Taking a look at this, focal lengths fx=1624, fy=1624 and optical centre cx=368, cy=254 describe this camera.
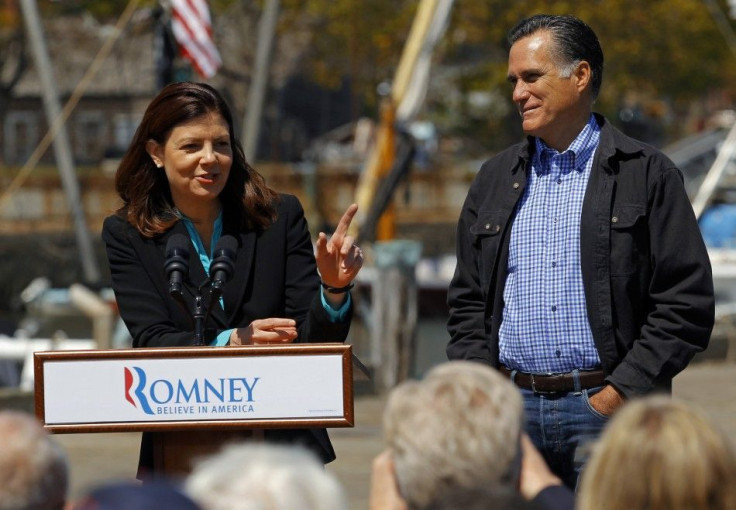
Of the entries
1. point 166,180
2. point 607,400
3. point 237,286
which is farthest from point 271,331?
point 607,400

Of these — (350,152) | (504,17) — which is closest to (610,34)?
(504,17)

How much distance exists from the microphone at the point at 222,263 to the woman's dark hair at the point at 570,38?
3.62 feet

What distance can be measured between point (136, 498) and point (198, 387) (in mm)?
1475

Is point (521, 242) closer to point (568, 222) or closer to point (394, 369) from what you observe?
point (568, 222)

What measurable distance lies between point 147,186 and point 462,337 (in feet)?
3.51

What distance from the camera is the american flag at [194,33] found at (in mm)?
17172

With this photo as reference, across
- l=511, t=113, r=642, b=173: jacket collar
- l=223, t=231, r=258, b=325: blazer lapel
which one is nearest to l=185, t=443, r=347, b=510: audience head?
l=223, t=231, r=258, b=325: blazer lapel

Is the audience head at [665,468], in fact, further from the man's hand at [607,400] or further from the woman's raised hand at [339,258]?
the man's hand at [607,400]

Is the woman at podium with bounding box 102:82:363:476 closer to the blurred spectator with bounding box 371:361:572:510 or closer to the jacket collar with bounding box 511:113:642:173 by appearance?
the jacket collar with bounding box 511:113:642:173

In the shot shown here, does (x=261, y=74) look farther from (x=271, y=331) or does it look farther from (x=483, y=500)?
(x=483, y=500)

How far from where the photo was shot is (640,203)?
4695 mm

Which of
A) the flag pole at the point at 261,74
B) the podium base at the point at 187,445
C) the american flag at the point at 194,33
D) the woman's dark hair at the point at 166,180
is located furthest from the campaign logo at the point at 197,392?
the flag pole at the point at 261,74

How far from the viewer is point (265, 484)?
2.82 metres

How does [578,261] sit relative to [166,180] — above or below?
below
